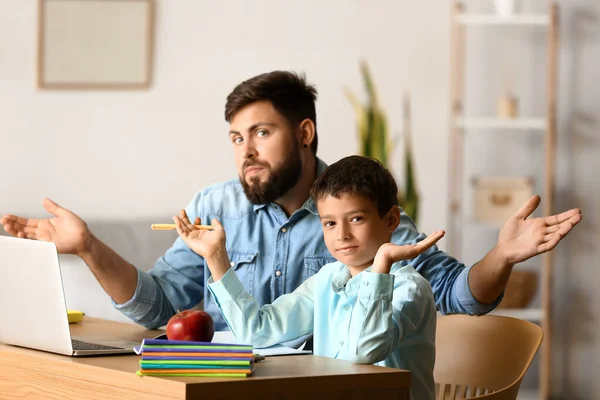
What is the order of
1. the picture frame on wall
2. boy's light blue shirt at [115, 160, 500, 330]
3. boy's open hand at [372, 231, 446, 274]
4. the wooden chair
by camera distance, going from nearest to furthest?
boy's open hand at [372, 231, 446, 274] < the wooden chair < boy's light blue shirt at [115, 160, 500, 330] < the picture frame on wall

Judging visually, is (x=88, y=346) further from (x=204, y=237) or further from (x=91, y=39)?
(x=91, y=39)

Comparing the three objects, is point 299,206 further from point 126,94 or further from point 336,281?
point 126,94

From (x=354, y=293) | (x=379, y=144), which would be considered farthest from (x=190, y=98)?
(x=354, y=293)

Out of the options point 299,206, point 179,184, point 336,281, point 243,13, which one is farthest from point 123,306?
point 243,13

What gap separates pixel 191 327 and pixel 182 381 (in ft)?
1.09

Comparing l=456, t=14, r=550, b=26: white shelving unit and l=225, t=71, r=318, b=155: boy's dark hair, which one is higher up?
l=456, t=14, r=550, b=26: white shelving unit

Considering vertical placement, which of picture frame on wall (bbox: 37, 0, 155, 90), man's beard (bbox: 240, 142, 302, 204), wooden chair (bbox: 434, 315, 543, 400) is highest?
picture frame on wall (bbox: 37, 0, 155, 90)

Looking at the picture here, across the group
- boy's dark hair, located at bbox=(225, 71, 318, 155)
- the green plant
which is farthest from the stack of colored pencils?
the green plant

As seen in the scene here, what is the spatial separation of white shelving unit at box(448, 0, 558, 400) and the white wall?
0.15 m

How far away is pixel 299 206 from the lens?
87.9 inches

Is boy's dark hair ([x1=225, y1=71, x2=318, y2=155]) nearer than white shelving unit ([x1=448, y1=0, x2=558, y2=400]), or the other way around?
boy's dark hair ([x1=225, y1=71, x2=318, y2=155])

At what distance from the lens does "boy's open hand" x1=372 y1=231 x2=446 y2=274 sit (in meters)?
1.40

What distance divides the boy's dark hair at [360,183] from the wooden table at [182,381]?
310mm

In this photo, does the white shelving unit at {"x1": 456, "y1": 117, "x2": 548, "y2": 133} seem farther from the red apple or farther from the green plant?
the red apple
